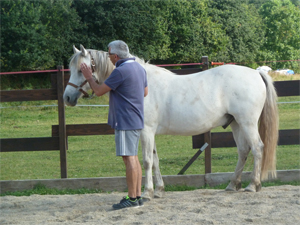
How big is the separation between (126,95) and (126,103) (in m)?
0.08

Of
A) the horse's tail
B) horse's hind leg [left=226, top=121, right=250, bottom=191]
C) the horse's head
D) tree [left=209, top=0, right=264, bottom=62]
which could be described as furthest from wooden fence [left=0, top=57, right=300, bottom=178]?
tree [left=209, top=0, right=264, bottom=62]

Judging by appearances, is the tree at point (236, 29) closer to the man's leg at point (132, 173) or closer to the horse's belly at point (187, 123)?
the horse's belly at point (187, 123)

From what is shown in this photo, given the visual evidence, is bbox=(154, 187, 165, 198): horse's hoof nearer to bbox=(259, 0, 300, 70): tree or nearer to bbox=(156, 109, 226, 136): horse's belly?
bbox=(156, 109, 226, 136): horse's belly

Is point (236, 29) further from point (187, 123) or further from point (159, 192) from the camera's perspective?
point (159, 192)

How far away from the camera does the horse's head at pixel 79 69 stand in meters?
4.55

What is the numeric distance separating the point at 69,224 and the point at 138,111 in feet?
4.22

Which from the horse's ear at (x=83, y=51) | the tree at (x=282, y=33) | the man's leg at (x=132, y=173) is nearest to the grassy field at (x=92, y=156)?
the man's leg at (x=132, y=173)

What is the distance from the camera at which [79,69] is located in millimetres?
4555

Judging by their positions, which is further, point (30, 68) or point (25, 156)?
point (30, 68)

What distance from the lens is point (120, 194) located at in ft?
16.8

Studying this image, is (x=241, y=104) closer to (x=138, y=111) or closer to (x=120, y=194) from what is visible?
(x=138, y=111)

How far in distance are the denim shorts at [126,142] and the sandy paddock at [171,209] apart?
590 mm

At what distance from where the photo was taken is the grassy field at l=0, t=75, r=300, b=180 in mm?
6883

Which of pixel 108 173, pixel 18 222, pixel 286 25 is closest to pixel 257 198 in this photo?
pixel 18 222
